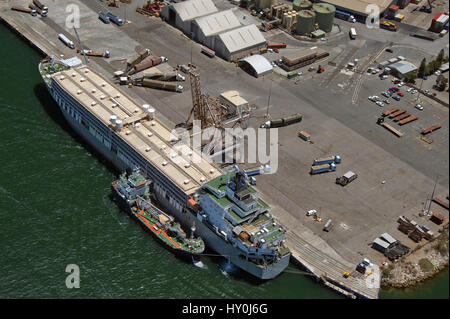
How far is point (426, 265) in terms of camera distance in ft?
442

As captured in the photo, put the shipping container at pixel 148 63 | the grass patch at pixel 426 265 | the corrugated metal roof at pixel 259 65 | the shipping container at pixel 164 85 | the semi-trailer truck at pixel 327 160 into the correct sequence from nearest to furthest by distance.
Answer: the grass patch at pixel 426 265 < the semi-trailer truck at pixel 327 160 < the shipping container at pixel 164 85 < the shipping container at pixel 148 63 < the corrugated metal roof at pixel 259 65

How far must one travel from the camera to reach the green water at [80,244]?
417 feet

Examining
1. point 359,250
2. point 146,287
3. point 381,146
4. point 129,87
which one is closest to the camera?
point 146,287

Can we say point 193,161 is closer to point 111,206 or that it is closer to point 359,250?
point 111,206

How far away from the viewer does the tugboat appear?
134125 mm

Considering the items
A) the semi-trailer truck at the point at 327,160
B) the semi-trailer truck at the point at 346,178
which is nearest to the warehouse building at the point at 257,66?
the semi-trailer truck at the point at 327,160

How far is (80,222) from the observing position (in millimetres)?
140250

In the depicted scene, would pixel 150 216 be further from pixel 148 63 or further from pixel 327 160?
pixel 148 63

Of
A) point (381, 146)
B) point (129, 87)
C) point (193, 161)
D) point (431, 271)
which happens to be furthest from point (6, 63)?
point (431, 271)

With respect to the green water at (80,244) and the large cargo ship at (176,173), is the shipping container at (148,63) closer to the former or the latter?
the large cargo ship at (176,173)

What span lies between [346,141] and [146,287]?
2872 inches

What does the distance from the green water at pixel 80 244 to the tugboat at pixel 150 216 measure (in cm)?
239

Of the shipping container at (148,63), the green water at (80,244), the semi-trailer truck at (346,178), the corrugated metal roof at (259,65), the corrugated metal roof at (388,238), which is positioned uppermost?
the corrugated metal roof at (259,65)

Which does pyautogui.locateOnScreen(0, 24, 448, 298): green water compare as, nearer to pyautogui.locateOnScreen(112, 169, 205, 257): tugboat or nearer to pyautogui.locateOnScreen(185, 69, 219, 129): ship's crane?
pyautogui.locateOnScreen(112, 169, 205, 257): tugboat
